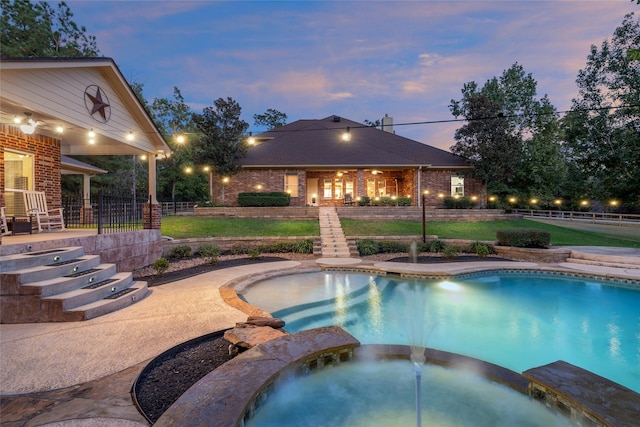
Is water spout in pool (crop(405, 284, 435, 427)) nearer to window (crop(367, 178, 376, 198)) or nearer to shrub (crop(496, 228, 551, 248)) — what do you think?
shrub (crop(496, 228, 551, 248))

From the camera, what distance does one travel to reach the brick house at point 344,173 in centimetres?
2241

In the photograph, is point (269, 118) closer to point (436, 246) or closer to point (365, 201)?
point (365, 201)

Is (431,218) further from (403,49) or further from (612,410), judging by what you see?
(612,410)

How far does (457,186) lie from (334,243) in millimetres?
14698

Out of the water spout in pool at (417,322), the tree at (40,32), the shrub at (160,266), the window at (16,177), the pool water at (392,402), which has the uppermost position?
the tree at (40,32)

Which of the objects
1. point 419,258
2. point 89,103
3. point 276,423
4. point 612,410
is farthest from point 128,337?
point 419,258

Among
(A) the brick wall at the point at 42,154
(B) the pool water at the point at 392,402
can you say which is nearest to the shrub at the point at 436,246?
(B) the pool water at the point at 392,402

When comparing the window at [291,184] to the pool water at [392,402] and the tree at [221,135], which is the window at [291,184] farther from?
the pool water at [392,402]

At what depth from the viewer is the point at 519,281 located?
9.45 metres

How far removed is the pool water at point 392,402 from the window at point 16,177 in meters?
10.3

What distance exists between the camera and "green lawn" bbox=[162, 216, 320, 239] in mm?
13311

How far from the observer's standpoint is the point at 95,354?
3.64 m

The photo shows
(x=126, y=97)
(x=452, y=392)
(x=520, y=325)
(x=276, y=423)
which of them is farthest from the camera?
(x=126, y=97)

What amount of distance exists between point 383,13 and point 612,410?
13812 millimetres
